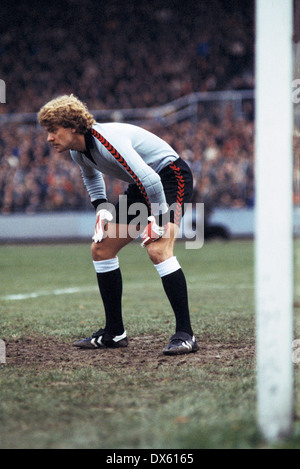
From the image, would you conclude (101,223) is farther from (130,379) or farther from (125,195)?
(130,379)

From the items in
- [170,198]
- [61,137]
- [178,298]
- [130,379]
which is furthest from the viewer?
[170,198]

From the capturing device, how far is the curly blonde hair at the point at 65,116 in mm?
4246

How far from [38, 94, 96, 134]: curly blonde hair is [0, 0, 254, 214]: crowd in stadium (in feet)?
57.8

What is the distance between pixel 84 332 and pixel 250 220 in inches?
694

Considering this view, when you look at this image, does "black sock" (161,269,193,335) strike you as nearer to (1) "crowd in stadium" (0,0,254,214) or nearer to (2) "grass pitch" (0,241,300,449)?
(2) "grass pitch" (0,241,300,449)

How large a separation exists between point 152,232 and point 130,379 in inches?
42.4

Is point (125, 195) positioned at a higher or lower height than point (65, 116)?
lower

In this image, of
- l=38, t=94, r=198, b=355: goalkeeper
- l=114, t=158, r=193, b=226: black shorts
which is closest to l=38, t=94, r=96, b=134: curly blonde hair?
l=38, t=94, r=198, b=355: goalkeeper

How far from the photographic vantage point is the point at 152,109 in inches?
1012

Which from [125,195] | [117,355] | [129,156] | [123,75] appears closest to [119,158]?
[129,156]

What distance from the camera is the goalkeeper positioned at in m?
4.25

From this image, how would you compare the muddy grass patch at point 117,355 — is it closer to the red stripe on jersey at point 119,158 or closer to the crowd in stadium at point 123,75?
the red stripe on jersey at point 119,158

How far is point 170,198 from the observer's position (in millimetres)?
4574
